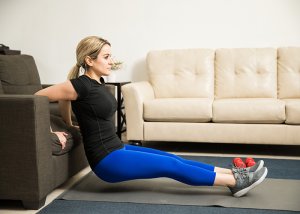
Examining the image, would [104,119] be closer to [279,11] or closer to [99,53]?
[99,53]

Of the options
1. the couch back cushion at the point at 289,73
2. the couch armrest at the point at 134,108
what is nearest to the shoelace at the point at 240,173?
the couch armrest at the point at 134,108

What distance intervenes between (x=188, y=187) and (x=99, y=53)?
0.97m

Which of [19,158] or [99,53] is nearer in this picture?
[19,158]

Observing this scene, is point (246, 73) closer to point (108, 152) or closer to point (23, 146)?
point (108, 152)

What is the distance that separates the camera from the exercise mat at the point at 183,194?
5.46ft

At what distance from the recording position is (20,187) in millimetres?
1612

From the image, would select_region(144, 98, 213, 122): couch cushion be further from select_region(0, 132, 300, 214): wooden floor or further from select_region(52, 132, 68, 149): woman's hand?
select_region(52, 132, 68, 149): woman's hand

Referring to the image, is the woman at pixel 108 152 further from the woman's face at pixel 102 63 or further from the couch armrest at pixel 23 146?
the couch armrest at pixel 23 146

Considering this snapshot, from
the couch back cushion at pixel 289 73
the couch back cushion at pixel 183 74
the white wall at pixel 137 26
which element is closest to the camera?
the couch back cushion at pixel 289 73

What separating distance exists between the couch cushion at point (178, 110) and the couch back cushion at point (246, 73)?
1.92 feet

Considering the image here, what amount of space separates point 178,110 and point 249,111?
62 cm

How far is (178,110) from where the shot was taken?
2861mm

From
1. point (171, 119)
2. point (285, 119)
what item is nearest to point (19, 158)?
point (171, 119)

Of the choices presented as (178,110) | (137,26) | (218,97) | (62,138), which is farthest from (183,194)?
(137,26)
